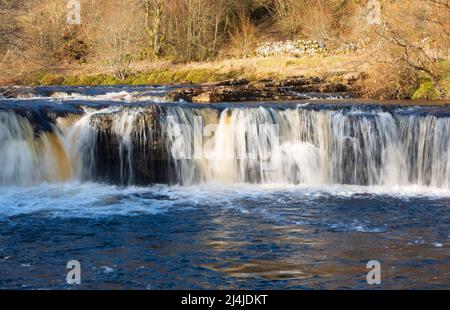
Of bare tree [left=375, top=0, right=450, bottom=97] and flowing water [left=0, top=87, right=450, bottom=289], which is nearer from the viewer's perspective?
flowing water [left=0, top=87, right=450, bottom=289]

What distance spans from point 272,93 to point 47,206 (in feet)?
38.1

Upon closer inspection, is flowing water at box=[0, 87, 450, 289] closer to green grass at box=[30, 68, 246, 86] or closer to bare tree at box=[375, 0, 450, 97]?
bare tree at box=[375, 0, 450, 97]

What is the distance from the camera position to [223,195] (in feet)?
47.5

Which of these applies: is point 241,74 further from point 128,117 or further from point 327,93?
point 128,117

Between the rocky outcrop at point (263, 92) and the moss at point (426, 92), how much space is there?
2.40 metres

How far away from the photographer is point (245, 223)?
11570 millimetres

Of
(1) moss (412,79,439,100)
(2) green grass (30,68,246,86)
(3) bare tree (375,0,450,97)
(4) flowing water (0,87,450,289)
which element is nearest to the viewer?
(4) flowing water (0,87,450,289)

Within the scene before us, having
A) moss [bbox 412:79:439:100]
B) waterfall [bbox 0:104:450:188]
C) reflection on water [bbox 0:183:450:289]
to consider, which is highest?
moss [bbox 412:79:439:100]

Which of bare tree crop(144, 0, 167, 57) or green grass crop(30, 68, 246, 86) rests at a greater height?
bare tree crop(144, 0, 167, 57)

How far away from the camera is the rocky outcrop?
2227 cm

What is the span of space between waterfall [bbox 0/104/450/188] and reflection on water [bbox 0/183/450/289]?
1.13 metres

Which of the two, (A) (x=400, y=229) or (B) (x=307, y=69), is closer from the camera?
(A) (x=400, y=229)

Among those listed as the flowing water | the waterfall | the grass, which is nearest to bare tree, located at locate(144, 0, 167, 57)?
the grass

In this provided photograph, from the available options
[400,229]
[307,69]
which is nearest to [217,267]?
[400,229]
